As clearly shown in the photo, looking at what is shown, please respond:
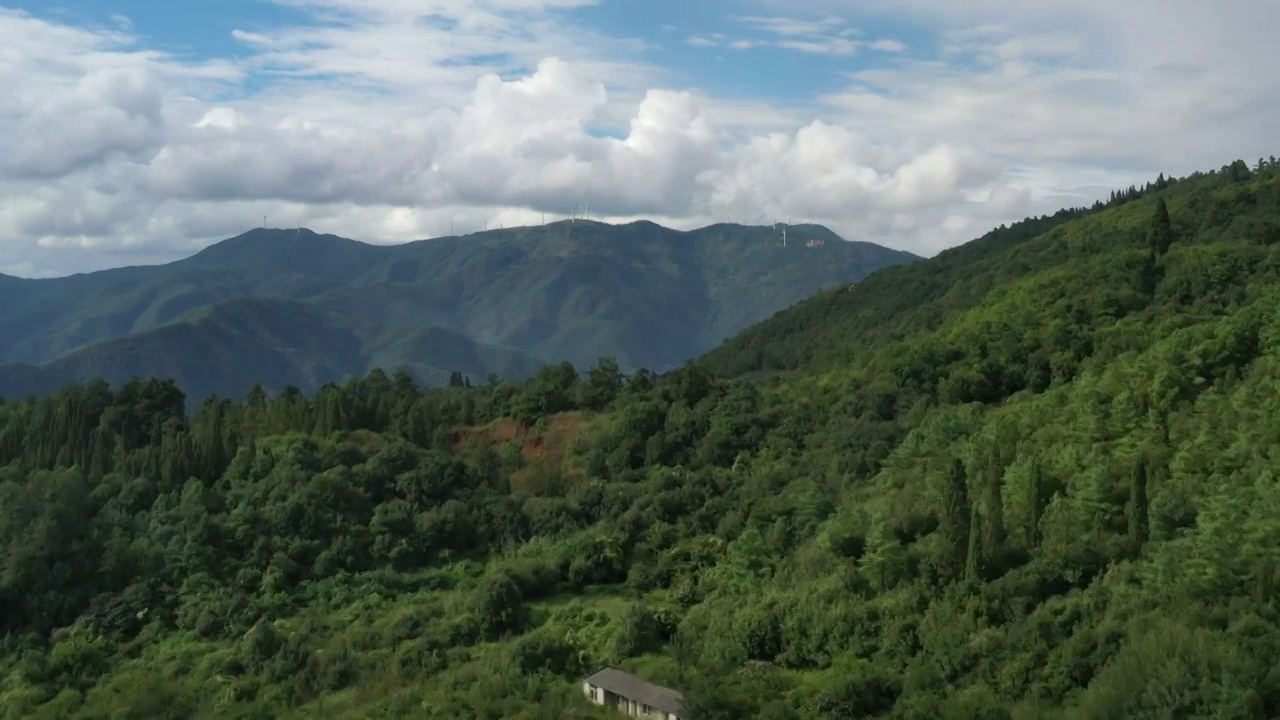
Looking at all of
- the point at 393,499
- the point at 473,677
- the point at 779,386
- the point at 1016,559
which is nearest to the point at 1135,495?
the point at 1016,559

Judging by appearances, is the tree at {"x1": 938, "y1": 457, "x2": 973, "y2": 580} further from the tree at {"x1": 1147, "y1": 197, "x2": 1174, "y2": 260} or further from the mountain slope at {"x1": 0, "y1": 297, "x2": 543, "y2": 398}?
the mountain slope at {"x1": 0, "y1": 297, "x2": 543, "y2": 398}

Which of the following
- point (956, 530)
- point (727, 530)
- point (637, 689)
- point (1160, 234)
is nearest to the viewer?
point (637, 689)

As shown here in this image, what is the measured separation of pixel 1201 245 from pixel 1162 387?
68.6 ft

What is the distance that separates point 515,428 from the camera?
53.8 m

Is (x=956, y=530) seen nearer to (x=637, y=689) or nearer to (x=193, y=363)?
(x=637, y=689)

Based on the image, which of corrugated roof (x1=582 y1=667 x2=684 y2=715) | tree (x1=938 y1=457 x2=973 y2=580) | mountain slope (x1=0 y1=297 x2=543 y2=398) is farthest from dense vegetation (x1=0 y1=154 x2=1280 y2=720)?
mountain slope (x1=0 y1=297 x2=543 y2=398)

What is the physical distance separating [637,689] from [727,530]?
35.8 ft

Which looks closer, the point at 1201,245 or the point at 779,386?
the point at 1201,245

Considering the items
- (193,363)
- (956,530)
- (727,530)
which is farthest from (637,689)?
(193,363)

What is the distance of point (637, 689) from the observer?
1111 inches

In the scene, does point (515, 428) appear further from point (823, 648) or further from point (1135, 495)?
point (1135, 495)

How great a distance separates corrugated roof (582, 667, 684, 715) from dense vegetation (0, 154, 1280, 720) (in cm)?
60

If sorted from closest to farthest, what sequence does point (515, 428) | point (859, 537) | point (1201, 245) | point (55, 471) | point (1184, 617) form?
point (1184, 617) < point (859, 537) < point (55, 471) < point (1201, 245) < point (515, 428)

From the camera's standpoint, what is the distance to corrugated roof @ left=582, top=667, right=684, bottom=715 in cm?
2720
